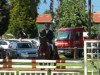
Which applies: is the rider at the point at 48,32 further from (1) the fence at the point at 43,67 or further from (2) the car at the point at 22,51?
(2) the car at the point at 22,51

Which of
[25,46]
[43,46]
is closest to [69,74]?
[43,46]

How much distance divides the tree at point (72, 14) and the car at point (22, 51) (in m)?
26.5

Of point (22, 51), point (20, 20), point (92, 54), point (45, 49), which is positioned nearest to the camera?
point (92, 54)

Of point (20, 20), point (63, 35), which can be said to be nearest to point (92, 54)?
point (63, 35)

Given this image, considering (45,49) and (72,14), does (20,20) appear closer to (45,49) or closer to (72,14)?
(72,14)

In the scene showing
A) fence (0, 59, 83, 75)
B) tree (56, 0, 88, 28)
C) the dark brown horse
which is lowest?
tree (56, 0, 88, 28)

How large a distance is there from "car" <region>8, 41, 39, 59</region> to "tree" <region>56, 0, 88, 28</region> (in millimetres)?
26484

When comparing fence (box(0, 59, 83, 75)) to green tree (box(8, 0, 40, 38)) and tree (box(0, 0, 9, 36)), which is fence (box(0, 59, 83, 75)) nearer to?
tree (box(0, 0, 9, 36))

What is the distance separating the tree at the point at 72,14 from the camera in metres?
62.8

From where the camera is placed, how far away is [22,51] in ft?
114

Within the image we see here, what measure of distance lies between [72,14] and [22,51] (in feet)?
94.2

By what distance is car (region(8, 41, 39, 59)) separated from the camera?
112 ft

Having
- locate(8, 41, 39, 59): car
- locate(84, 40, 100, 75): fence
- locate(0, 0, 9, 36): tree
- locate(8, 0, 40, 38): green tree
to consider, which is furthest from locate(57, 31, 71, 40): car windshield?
locate(8, 0, 40, 38): green tree

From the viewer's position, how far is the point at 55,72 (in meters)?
14.4
